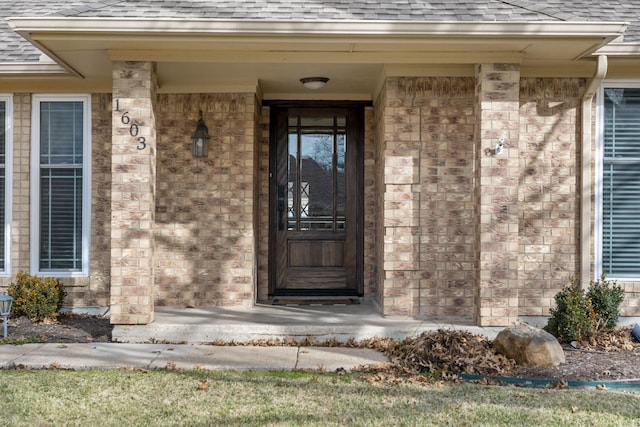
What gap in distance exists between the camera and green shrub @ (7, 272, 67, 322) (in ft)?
23.6

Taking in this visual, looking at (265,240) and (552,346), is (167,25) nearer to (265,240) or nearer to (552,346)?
(265,240)

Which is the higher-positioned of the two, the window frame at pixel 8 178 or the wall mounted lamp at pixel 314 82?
the wall mounted lamp at pixel 314 82

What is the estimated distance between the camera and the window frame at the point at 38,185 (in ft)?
25.6

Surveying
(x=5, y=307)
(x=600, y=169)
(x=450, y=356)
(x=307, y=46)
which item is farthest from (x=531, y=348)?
(x=5, y=307)

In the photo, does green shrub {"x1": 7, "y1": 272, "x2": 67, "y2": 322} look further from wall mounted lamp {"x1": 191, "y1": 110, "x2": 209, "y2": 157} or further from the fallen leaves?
the fallen leaves

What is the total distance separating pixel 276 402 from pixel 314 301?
12.6 ft

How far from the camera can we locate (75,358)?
5582 millimetres

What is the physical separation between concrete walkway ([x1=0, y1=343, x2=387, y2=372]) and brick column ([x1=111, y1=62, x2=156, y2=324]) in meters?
0.48

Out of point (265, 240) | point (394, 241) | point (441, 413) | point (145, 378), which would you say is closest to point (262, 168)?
point (265, 240)

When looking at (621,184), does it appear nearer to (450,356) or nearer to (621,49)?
(621,49)

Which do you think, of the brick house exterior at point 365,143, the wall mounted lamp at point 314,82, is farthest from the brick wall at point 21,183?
the wall mounted lamp at point 314,82

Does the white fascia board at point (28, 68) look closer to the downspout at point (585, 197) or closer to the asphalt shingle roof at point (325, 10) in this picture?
the asphalt shingle roof at point (325, 10)

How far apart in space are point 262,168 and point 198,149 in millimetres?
1089

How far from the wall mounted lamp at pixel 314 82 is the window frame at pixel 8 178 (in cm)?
360
